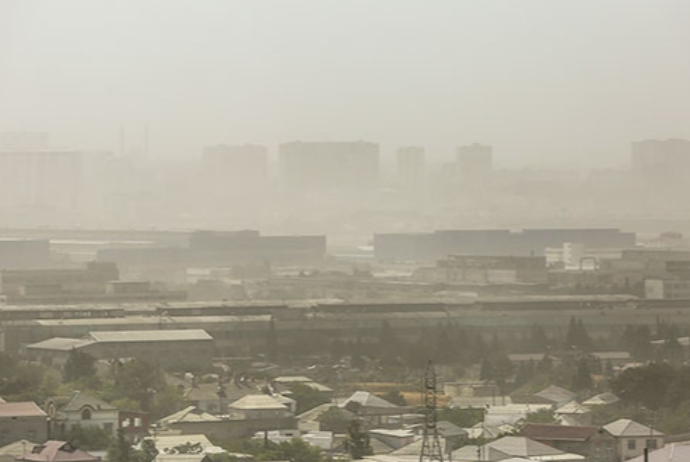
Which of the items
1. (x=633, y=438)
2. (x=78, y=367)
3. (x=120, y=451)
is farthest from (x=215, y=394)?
(x=120, y=451)

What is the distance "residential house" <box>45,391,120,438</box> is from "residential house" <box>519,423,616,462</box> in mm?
3136

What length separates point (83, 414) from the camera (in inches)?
699

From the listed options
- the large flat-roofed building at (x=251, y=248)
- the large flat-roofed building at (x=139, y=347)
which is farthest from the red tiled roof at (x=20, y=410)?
the large flat-roofed building at (x=251, y=248)

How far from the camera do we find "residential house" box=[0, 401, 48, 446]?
16.4 metres

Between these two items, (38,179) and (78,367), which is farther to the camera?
(38,179)

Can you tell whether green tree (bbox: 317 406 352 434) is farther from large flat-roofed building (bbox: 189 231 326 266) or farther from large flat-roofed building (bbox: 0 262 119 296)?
large flat-roofed building (bbox: 189 231 326 266)

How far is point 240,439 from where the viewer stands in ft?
57.5

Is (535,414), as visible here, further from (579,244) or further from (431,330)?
(579,244)

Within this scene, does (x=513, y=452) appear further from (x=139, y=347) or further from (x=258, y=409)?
(x=139, y=347)

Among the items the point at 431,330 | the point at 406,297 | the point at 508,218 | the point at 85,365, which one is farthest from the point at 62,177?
the point at 85,365

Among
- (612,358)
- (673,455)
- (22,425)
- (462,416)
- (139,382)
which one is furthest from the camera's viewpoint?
(612,358)

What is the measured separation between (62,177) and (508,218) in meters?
10.6

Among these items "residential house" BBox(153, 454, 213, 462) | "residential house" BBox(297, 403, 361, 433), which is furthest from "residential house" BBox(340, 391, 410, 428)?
"residential house" BBox(153, 454, 213, 462)

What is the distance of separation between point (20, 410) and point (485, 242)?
29987mm
